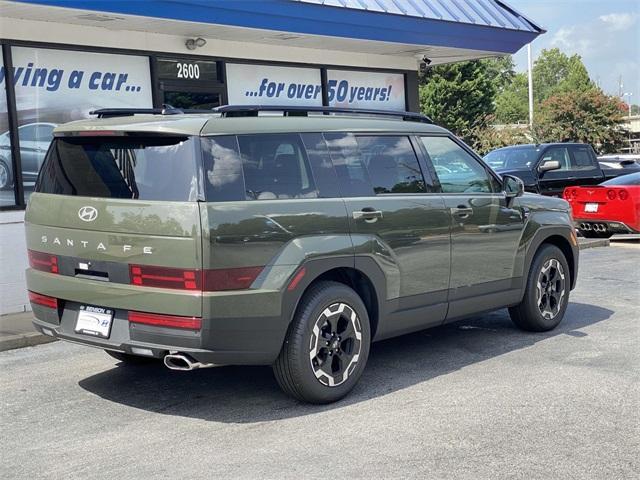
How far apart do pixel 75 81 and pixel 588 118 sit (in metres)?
41.0

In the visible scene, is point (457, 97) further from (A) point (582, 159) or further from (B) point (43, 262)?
(B) point (43, 262)

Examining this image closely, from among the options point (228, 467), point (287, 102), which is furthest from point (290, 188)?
point (287, 102)

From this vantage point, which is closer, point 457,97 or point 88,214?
point 88,214

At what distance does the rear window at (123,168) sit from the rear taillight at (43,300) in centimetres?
72

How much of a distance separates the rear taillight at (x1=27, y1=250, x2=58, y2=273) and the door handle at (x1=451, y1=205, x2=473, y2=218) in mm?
2994

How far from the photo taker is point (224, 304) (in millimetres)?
4660

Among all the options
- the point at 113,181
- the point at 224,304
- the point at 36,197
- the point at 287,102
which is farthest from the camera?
the point at 287,102

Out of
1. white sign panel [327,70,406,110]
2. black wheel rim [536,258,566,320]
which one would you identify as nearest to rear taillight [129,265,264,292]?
black wheel rim [536,258,566,320]

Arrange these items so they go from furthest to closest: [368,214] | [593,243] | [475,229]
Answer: [593,243]
[475,229]
[368,214]

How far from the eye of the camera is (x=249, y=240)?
4.75 m

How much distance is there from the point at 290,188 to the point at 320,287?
0.68m

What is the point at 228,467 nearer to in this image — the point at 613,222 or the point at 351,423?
the point at 351,423

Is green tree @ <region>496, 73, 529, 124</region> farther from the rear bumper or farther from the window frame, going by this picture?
the rear bumper

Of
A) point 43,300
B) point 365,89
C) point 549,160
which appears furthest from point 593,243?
point 43,300
